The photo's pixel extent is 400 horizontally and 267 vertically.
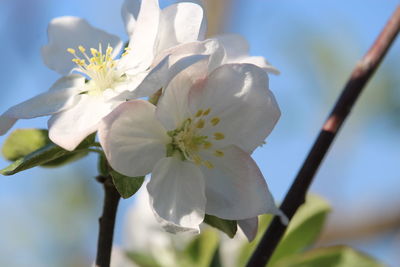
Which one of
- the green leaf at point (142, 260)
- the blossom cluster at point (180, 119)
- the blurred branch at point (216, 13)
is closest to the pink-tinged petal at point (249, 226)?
the blossom cluster at point (180, 119)

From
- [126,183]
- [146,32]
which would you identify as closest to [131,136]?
[126,183]

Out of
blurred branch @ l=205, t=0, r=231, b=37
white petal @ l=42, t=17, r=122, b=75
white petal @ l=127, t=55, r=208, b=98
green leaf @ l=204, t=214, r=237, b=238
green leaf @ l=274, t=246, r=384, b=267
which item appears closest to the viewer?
white petal @ l=127, t=55, r=208, b=98

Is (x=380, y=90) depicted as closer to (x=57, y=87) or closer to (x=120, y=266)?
(x=120, y=266)

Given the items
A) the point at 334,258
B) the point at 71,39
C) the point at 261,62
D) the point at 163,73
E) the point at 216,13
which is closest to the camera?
the point at 163,73

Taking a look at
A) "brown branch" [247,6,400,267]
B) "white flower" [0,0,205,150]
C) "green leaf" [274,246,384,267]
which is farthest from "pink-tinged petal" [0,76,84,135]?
"green leaf" [274,246,384,267]

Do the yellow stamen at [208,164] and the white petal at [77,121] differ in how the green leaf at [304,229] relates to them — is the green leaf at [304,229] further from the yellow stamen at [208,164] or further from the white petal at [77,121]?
the white petal at [77,121]

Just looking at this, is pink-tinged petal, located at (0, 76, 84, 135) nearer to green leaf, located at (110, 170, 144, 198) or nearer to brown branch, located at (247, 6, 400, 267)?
green leaf, located at (110, 170, 144, 198)

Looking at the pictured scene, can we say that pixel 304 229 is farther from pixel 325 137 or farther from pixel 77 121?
pixel 77 121
